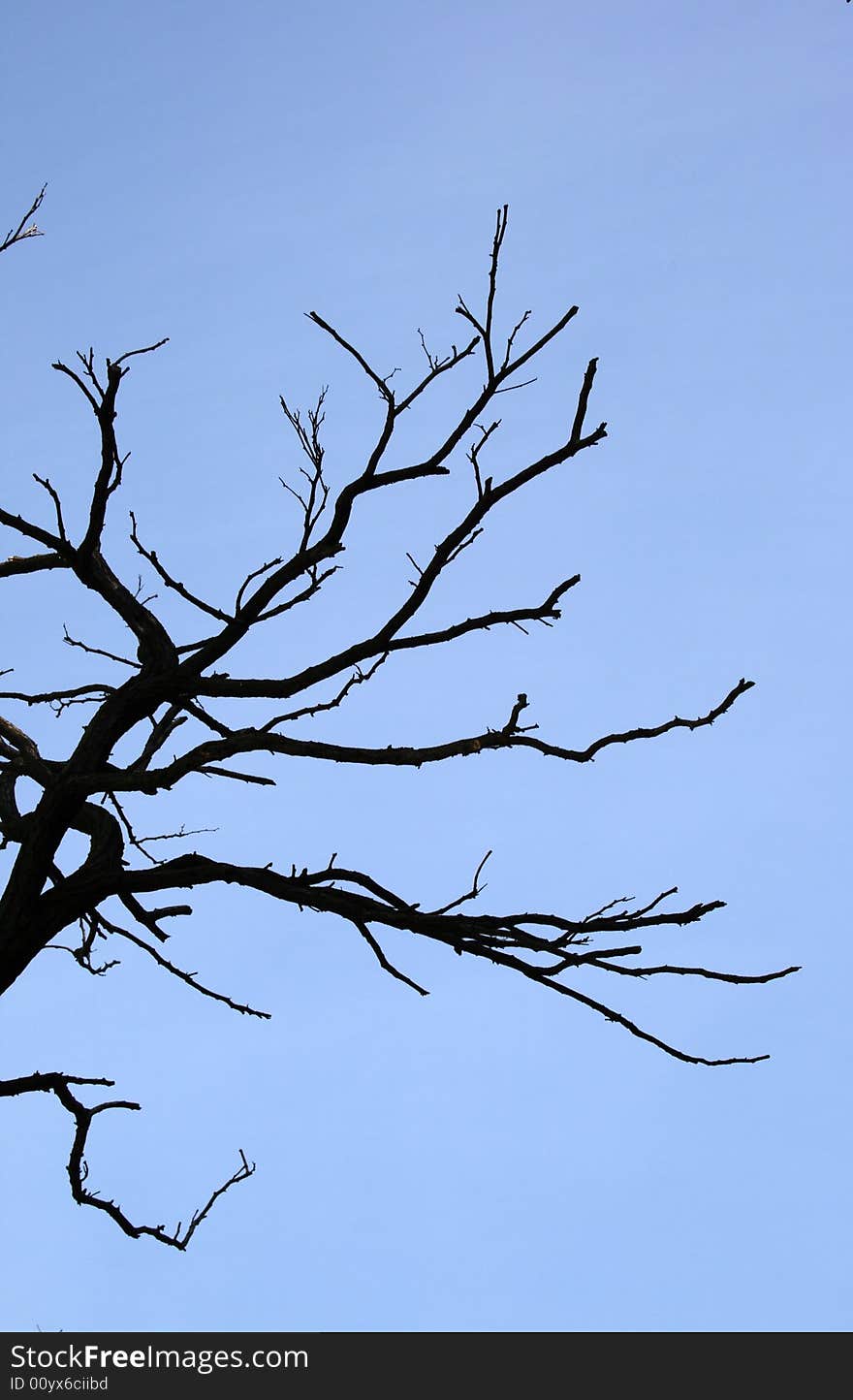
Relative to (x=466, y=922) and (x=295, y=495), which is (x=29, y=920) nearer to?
(x=466, y=922)

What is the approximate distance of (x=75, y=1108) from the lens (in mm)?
4582
